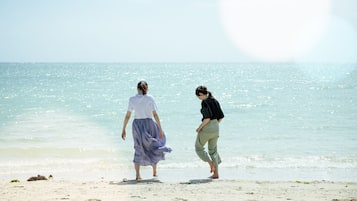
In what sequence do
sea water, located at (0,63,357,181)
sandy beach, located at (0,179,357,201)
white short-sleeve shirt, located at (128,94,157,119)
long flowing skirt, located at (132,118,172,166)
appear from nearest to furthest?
sandy beach, located at (0,179,357,201) → white short-sleeve shirt, located at (128,94,157,119) → long flowing skirt, located at (132,118,172,166) → sea water, located at (0,63,357,181)

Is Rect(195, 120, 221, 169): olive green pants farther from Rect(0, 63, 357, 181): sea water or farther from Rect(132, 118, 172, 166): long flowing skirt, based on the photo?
Rect(0, 63, 357, 181): sea water

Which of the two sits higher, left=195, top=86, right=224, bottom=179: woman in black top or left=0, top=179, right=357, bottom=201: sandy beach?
left=195, top=86, right=224, bottom=179: woman in black top

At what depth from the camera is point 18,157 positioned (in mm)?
13125

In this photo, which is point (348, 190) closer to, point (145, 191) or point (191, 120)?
point (145, 191)

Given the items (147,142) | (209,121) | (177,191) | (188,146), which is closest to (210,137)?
(209,121)

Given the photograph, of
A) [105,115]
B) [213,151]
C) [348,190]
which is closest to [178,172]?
[213,151]

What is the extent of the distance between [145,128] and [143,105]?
409mm

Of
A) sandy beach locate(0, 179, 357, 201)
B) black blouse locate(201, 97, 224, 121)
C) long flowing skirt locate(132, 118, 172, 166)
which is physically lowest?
sandy beach locate(0, 179, 357, 201)

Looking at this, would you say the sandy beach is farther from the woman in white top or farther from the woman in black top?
the woman in black top

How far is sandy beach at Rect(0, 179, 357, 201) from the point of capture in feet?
21.4

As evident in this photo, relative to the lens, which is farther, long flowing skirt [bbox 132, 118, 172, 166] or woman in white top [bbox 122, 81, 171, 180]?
long flowing skirt [bbox 132, 118, 172, 166]

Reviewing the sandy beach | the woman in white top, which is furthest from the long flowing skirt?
the sandy beach

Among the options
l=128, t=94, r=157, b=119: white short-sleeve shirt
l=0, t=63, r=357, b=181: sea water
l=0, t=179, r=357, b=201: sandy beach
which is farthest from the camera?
l=0, t=63, r=357, b=181: sea water

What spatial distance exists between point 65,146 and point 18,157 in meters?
1.72
